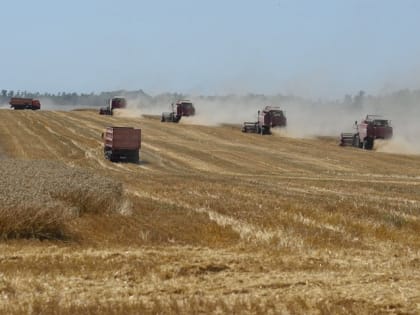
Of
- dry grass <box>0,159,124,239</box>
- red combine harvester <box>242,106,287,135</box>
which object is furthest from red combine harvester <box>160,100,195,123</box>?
dry grass <box>0,159,124,239</box>

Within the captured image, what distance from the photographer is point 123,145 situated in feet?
154

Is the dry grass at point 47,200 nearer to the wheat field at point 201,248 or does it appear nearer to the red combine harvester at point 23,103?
the wheat field at point 201,248

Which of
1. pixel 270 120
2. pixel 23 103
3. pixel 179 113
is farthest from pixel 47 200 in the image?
pixel 23 103

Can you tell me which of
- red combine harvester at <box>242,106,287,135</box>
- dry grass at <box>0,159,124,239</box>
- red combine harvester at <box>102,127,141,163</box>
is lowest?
red combine harvester at <box>102,127,141,163</box>

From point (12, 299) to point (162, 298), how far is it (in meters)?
1.92

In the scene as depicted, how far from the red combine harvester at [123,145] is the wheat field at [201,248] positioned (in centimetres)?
1719

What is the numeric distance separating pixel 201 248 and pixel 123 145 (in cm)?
3337

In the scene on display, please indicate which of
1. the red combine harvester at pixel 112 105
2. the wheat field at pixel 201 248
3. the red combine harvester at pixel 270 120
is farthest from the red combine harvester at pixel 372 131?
the red combine harvester at pixel 112 105

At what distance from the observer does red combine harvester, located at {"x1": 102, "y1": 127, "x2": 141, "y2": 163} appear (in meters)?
46.8

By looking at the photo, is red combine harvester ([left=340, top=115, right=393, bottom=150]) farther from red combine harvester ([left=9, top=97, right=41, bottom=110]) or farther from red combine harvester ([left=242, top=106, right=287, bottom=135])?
red combine harvester ([left=9, top=97, right=41, bottom=110])

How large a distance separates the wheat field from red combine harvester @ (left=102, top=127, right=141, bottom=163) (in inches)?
677

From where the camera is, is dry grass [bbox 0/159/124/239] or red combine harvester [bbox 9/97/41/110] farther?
red combine harvester [bbox 9/97/41/110]

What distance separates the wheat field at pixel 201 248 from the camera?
9648 millimetres

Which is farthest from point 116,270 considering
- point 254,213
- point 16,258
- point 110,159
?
point 110,159
